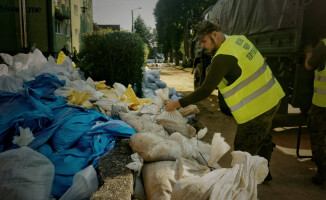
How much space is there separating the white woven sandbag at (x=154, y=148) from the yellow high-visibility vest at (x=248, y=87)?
69cm

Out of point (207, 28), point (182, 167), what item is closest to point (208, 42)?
point (207, 28)

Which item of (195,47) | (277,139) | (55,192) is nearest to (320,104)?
(277,139)

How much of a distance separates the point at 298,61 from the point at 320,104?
3.65ft

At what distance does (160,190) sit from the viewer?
2.05 m

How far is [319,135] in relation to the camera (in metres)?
3.11

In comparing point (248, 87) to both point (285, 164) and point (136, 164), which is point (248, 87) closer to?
point (136, 164)

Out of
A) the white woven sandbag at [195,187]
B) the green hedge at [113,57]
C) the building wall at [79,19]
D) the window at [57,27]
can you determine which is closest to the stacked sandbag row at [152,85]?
the green hedge at [113,57]

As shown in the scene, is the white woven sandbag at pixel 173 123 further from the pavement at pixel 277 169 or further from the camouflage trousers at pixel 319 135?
the camouflage trousers at pixel 319 135

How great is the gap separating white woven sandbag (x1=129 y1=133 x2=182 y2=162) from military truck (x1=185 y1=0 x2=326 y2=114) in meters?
1.63

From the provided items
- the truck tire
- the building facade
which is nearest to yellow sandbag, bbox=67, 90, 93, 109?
the building facade

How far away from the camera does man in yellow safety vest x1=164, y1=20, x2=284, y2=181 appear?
2.32 m

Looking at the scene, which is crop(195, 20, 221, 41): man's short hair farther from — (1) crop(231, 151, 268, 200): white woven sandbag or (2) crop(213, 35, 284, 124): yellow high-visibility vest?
(1) crop(231, 151, 268, 200): white woven sandbag

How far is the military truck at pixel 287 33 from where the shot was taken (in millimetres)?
3945

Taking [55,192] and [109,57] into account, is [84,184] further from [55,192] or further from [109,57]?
[109,57]
